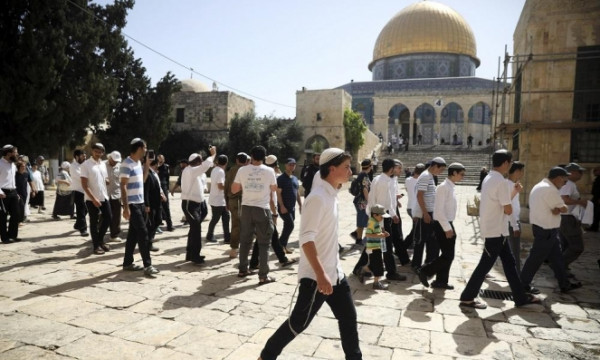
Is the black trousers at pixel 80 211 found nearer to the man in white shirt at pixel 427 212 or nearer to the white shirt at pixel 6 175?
the white shirt at pixel 6 175

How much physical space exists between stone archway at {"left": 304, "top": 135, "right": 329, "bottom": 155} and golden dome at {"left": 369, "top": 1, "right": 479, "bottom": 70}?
19.1 metres

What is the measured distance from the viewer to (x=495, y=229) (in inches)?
167

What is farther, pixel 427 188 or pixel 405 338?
pixel 427 188

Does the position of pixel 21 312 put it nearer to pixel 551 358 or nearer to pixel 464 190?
pixel 551 358

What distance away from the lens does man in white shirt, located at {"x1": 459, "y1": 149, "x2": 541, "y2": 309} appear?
13.8 ft

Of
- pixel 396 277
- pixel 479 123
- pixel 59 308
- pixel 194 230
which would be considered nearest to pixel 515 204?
pixel 396 277

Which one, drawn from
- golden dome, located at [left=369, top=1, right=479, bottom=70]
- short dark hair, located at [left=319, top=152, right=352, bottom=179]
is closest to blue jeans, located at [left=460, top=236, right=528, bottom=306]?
short dark hair, located at [left=319, top=152, right=352, bottom=179]

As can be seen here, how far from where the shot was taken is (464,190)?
20594 mm

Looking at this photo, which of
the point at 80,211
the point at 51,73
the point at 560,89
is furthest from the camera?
the point at 51,73

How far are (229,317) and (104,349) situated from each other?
1.17 m

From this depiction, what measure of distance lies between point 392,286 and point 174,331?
2.88 meters

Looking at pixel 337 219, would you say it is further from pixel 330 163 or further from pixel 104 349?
pixel 104 349

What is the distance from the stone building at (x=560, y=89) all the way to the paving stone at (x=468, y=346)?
6455mm

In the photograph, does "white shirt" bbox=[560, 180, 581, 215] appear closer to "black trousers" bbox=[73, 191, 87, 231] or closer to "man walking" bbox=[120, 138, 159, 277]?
"man walking" bbox=[120, 138, 159, 277]
